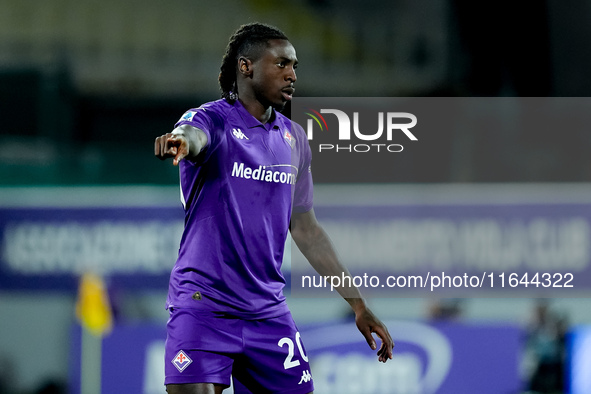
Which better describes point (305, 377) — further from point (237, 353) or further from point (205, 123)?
point (205, 123)

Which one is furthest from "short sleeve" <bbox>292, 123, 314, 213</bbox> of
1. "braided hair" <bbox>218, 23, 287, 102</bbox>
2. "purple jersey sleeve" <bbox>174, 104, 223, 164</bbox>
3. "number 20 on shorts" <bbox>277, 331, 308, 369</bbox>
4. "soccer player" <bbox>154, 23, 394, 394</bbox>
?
"number 20 on shorts" <bbox>277, 331, 308, 369</bbox>

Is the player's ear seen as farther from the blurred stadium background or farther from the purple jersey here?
the blurred stadium background

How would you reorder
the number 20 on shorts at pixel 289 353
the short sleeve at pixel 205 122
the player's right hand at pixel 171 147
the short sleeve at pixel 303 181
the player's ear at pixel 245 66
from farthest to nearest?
the short sleeve at pixel 303 181 < the player's ear at pixel 245 66 < the number 20 on shorts at pixel 289 353 < the short sleeve at pixel 205 122 < the player's right hand at pixel 171 147

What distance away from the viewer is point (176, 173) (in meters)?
5.99

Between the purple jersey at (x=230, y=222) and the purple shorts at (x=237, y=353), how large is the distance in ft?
0.13

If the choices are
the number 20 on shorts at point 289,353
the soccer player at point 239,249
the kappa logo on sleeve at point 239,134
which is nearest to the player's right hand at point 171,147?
the soccer player at point 239,249

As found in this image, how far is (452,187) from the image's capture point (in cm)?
602

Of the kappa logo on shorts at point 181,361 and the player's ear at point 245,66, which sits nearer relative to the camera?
the kappa logo on shorts at point 181,361

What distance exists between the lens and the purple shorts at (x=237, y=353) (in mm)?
2531

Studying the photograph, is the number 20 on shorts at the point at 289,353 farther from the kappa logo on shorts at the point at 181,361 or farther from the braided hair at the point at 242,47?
the braided hair at the point at 242,47

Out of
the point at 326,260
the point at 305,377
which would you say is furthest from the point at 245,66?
the point at 305,377

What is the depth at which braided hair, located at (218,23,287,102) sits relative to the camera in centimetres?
280

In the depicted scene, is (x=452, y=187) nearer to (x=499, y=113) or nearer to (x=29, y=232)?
(x=499, y=113)

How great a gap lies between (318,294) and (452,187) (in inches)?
49.0
